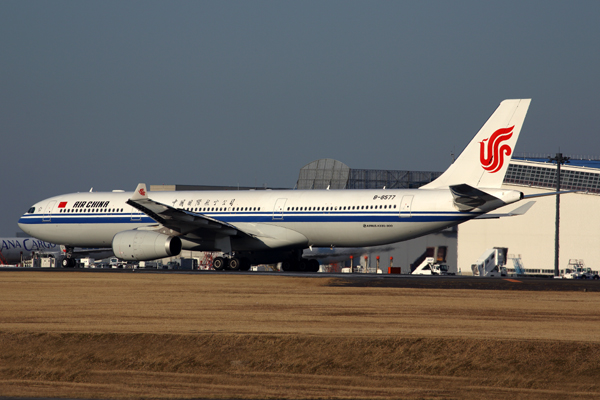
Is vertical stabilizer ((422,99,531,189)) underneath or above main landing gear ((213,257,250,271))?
above

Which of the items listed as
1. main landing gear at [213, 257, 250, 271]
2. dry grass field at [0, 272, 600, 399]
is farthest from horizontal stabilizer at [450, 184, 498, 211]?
dry grass field at [0, 272, 600, 399]

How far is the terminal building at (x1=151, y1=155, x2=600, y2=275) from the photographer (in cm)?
7262

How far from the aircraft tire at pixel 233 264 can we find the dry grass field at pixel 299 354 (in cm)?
2201

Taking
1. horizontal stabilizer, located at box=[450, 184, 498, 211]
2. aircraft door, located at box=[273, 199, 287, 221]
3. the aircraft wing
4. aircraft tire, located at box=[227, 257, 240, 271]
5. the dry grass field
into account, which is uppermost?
horizontal stabilizer, located at box=[450, 184, 498, 211]

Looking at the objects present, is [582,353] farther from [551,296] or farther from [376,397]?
[551,296]

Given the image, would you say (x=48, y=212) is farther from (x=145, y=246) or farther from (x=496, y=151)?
(x=496, y=151)

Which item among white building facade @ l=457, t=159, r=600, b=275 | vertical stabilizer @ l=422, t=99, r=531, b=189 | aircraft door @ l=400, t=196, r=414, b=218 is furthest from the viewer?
white building facade @ l=457, t=159, r=600, b=275

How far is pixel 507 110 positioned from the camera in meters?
34.4

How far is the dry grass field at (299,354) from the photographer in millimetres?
11586

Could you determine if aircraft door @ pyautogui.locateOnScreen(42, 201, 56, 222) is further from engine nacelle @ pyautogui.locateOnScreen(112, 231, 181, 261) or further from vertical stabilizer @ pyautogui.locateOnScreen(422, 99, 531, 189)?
vertical stabilizer @ pyautogui.locateOnScreen(422, 99, 531, 189)

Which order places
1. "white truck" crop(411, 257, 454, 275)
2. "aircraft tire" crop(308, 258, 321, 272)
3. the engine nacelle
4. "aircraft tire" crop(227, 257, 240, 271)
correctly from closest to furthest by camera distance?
the engine nacelle
"aircraft tire" crop(227, 257, 240, 271)
"aircraft tire" crop(308, 258, 321, 272)
"white truck" crop(411, 257, 454, 275)

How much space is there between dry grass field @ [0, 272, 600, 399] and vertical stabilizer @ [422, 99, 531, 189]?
17.4 metres

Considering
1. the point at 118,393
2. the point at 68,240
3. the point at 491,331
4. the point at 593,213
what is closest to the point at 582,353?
the point at 491,331

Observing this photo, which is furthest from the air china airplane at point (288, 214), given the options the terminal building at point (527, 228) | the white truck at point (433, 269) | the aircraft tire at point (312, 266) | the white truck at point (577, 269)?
the terminal building at point (527, 228)
